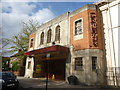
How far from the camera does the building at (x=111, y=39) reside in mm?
10977

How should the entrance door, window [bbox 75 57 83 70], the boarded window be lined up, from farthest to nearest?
→ the entrance door
the boarded window
window [bbox 75 57 83 70]

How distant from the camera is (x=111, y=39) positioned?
1189cm

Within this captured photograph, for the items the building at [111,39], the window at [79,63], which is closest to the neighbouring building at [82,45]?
the window at [79,63]

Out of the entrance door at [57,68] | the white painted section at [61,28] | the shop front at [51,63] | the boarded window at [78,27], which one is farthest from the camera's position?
the entrance door at [57,68]

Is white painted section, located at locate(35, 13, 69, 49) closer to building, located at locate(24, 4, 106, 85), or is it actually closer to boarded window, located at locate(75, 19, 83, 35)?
building, located at locate(24, 4, 106, 85)

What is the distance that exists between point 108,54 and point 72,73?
15.1 ft

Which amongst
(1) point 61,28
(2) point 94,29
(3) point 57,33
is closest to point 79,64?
(2) point 94,29

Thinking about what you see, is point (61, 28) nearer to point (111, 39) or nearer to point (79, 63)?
point (79, 63)

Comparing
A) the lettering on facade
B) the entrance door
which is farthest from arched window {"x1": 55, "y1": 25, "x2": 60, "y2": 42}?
the lettering on facade

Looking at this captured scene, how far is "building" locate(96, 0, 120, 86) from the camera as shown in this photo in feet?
36.0

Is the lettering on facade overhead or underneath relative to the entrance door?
overhead

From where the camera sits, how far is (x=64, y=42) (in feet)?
46.1

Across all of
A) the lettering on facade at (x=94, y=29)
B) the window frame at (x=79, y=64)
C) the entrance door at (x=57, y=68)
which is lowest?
the entrance door at (x=57, y=68)

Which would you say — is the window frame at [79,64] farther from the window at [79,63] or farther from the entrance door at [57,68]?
the entrance door at [57,68]
